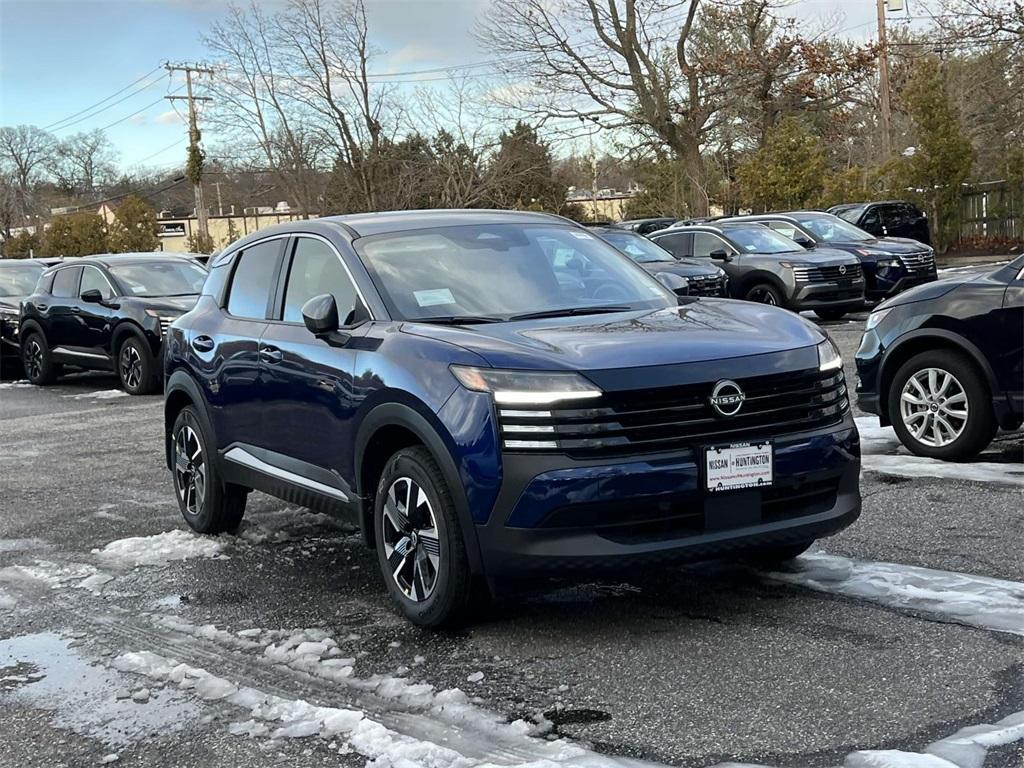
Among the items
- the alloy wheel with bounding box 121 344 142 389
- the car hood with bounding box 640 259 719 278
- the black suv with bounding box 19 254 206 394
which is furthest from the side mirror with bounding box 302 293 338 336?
the car hood with bounding box 640 259 719 278

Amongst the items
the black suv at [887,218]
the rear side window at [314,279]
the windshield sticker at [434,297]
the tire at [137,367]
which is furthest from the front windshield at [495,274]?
the black suv at [887,218]

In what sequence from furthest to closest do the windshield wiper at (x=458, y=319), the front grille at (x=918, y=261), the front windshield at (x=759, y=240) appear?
1. the front grille at (x=918, y=261)
2. the front windshield at (x=759, y=240)
3. the windshield wiper at (x=458, y=319)

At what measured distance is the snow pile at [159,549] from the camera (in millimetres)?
6500

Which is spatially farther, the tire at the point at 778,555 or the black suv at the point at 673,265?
the black suv at the point at 673,265

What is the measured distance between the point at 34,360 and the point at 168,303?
11.4 feet

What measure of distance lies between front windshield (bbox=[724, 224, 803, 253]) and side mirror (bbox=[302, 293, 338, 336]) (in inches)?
567

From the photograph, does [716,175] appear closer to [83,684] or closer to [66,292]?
[66,292]

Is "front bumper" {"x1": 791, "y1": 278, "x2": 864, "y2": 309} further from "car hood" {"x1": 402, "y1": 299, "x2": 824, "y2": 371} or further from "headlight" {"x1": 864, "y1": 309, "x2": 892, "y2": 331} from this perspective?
"car hood" {"x1": 402, "y1": 299, "x2": 824, "y2": 371}

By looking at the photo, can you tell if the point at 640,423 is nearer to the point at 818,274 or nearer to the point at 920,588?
the point at 920,588

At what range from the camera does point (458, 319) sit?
5.23 m

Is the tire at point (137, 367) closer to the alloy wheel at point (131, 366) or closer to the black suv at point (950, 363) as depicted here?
the alloy wheel at point (131, 366)

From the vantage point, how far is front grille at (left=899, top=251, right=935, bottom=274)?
63.4 feet

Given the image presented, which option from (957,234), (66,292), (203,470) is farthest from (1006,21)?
(203,470)

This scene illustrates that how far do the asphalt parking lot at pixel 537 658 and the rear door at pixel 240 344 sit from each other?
72 cm
